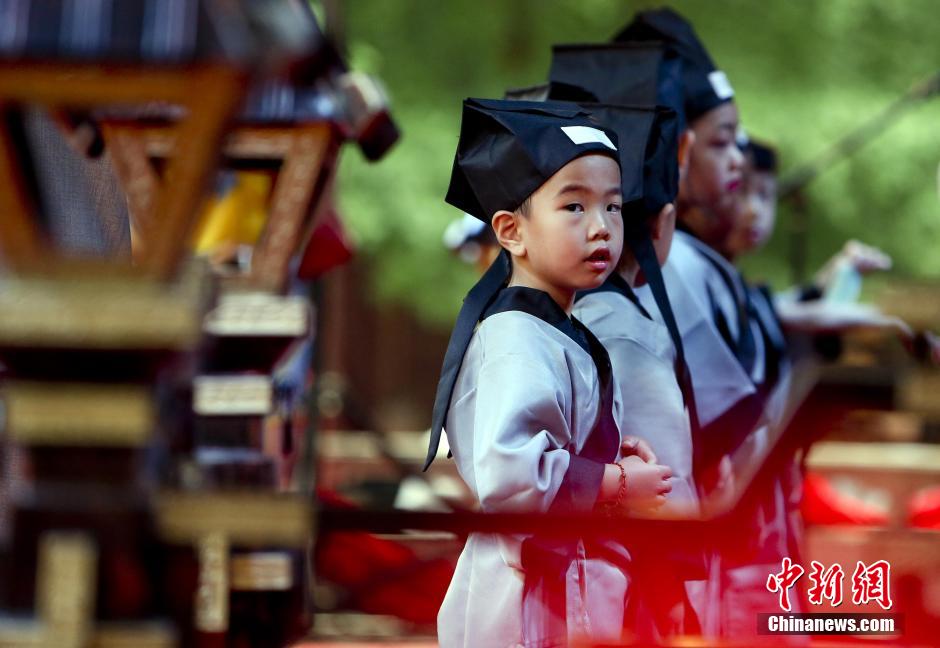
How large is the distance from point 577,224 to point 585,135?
0.55 ft

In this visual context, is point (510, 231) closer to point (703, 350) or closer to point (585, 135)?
→ point (585, 135)

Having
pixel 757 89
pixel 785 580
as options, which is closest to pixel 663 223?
pixel 785 580

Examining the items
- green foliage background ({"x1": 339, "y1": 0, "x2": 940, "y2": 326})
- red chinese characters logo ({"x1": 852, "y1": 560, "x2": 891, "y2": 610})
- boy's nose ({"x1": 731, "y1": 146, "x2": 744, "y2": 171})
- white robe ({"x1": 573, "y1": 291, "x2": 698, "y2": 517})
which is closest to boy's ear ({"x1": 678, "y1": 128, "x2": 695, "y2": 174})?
boy's nose ({"x1": 731, "y1": 146, "x2": 744, "y2": 171})

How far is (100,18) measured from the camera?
2.27 metres

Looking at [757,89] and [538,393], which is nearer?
[538,393]

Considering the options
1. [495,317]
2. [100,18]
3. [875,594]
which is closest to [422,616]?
[875,594]

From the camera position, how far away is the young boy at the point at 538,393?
242 centimetres

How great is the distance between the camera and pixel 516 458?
2367mm

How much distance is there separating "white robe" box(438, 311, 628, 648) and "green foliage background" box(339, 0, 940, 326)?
25.5ft

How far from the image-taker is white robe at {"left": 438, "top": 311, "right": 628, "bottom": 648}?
2.39 metres

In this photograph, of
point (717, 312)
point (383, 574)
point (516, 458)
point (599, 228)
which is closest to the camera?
point (516, 458)

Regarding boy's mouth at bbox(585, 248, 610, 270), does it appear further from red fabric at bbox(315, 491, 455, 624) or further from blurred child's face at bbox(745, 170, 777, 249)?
red fabric at bbox(315, 491, 455, 624)

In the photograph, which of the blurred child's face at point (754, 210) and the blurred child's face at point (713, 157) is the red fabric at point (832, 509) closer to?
the blurred child's face at point (754, 210)

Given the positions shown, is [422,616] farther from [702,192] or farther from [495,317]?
[495,317]
